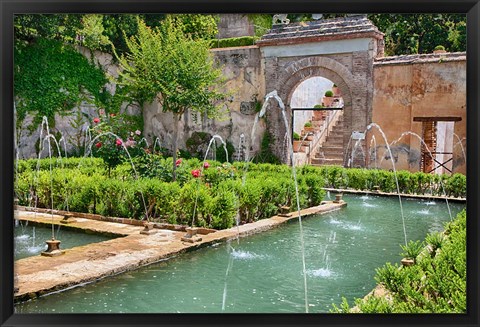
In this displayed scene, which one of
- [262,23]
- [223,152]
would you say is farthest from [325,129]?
[262,23]

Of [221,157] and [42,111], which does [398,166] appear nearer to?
[221,157]

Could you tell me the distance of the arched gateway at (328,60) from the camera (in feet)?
47.0

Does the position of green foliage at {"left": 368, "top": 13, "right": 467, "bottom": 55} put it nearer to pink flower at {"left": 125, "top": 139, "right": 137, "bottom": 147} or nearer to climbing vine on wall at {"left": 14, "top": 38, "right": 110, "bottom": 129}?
climbing vine on wall at {"left": 14, "top": 38, "right": 110, "bottom": 129}

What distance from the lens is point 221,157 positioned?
16.9 meters

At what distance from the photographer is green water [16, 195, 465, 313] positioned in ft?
14.3

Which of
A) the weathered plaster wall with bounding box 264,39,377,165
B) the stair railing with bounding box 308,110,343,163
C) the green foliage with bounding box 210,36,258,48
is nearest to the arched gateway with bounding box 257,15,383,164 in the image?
the weathered plaster wall with bounding box 264,39,377,165

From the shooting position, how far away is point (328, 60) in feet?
49.0

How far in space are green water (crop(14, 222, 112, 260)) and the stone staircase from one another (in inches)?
405

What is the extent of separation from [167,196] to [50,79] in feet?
31.9

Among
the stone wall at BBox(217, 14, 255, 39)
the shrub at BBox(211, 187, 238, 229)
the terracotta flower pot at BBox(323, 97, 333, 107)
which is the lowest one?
the shrub at BBox(211, 187, 238, 229)

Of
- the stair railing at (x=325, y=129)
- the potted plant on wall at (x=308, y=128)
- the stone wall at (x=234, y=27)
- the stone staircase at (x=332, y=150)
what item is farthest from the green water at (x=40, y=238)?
the stone wall at (x=234, y=27)

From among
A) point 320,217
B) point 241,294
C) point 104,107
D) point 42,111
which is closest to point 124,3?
point 241,294

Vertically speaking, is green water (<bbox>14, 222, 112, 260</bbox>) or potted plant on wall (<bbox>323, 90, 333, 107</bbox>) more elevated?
potted plant on wall (<bbox>323, 90, 333, 107</bbox>)

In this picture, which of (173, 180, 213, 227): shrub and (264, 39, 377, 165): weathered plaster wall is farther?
(264, 39, 377, 165): weathered plaster wall
